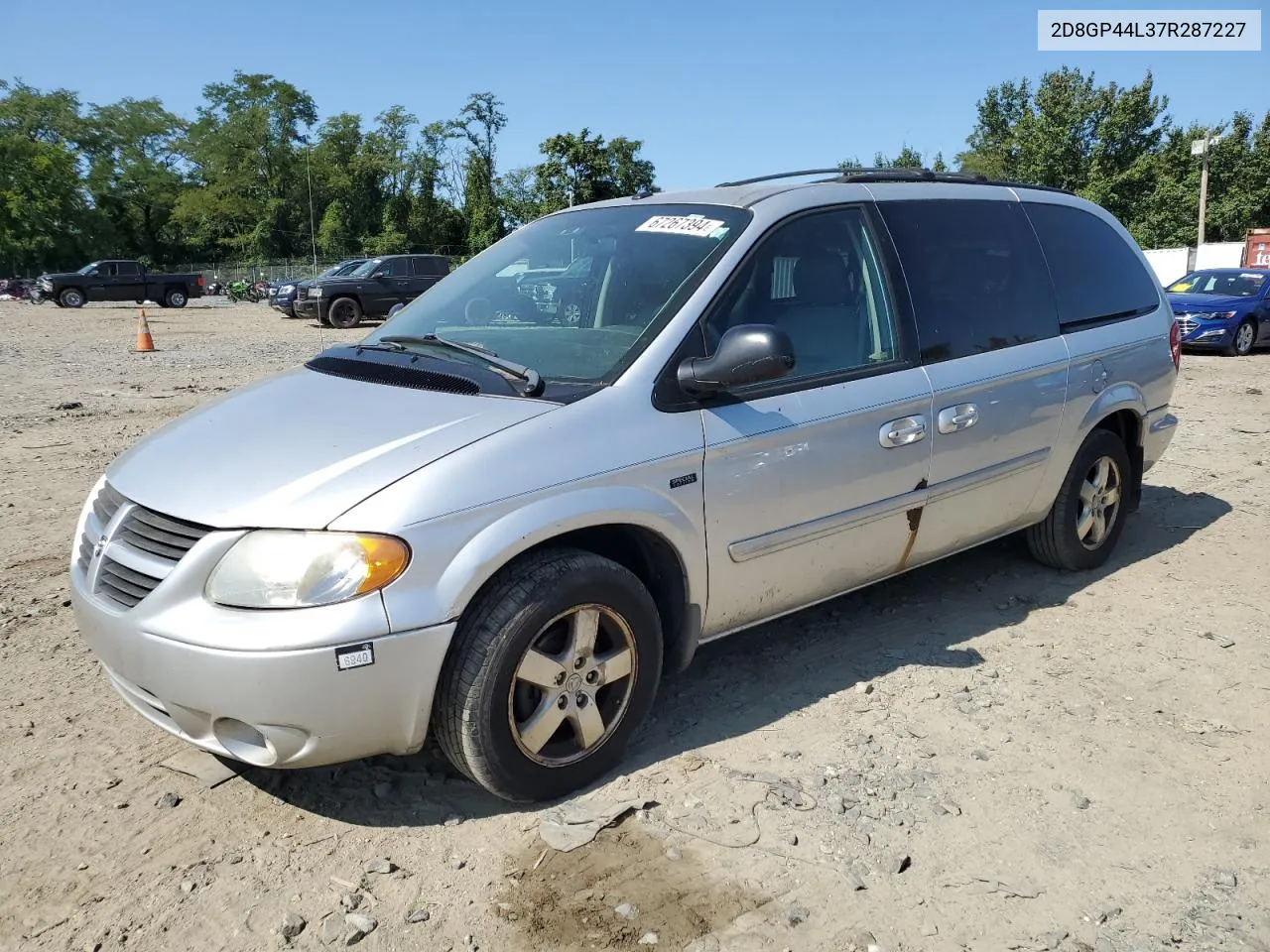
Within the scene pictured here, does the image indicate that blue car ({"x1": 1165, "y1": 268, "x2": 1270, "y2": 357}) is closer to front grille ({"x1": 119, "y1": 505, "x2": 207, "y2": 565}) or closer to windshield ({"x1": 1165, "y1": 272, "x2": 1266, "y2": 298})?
windshield ({"x1": 1165, "y1": 272, "x2": 1266, "y2": 298})

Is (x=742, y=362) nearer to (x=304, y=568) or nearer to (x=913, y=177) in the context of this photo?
(x=304, y=568)

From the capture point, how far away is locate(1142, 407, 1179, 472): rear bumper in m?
5.25

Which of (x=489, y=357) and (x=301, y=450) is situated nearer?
(x=301, y=450)

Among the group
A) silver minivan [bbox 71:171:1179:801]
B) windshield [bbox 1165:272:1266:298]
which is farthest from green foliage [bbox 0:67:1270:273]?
silver minivan [bbox 71:171:1179:801]

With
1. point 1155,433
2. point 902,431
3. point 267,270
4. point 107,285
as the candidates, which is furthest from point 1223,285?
point 267,270

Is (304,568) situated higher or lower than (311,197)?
lower

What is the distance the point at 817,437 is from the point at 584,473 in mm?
985

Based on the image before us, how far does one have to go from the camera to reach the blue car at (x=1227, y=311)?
16281 mm

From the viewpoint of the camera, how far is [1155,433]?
5.32 m

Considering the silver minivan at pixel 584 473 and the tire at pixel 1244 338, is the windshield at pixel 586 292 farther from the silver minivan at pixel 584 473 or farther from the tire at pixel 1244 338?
the tire at pixel 1244 338

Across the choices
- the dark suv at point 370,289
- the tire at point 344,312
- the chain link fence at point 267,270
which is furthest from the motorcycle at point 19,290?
the dark suv at point 370,289

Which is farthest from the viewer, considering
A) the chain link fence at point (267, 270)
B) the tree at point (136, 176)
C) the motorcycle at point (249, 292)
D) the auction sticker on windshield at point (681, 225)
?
the tree at point (136, 176)

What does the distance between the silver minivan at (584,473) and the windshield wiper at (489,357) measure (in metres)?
0.02

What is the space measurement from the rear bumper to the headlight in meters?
4.23
